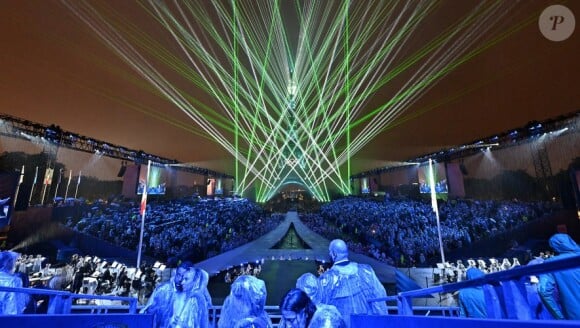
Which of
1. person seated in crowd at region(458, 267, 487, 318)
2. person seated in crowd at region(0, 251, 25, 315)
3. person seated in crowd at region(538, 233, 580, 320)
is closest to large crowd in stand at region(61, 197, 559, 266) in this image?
person seated in crowd at region(0, 251, 25, 315)

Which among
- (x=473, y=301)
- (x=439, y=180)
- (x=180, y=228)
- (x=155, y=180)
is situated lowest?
(x=473, y=301)

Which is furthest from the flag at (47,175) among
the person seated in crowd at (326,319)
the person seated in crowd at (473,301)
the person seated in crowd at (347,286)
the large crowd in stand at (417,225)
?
the person seated in crowd at (473,301)

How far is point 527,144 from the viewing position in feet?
61.9

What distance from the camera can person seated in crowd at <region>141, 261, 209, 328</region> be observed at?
2.75 metres

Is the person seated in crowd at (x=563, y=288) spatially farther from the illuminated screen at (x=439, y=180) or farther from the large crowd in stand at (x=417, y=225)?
the illuminated screen at (x=439, y=180)

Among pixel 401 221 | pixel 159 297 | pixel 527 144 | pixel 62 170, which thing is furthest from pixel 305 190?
pixel 159 297

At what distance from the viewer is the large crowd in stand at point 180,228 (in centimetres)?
1562

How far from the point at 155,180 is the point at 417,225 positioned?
80.3ft

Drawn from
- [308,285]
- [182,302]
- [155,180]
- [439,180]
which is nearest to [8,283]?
[182,302]

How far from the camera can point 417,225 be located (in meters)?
17.2

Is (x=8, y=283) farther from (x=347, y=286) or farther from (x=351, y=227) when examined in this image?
(x=351, y=227)

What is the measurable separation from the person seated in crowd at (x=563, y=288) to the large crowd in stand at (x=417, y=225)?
12280mm

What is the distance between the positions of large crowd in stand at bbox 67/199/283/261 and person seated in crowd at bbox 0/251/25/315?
38.6 feet

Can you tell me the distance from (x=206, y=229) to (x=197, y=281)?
15.9m
